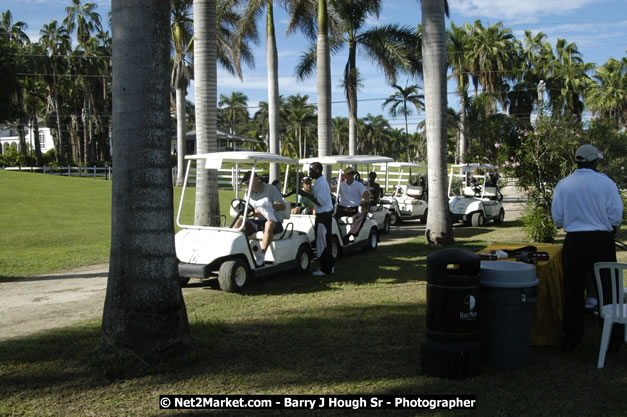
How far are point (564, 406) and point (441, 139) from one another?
9.35 m

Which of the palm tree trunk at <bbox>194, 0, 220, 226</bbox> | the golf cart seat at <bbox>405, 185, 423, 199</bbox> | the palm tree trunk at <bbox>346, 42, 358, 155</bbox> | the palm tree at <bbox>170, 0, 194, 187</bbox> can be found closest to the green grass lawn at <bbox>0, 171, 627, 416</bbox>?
the palm tree trunk at <bbox>194, 0, 220, 226</bbox>

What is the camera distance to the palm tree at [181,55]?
3253 cm

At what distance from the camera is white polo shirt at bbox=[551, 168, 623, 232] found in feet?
17.1

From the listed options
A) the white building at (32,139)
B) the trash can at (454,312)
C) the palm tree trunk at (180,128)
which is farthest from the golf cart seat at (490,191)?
the white building at (32,139)

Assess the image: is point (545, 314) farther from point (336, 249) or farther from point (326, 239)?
point (336, 249)

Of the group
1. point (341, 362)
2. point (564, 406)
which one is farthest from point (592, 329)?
point (341, 362)

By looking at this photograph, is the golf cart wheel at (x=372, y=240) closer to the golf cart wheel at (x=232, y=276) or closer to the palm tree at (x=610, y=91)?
the golf cart wheel at (x=232, y=276)

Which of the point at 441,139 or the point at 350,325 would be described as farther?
the point at 441,139

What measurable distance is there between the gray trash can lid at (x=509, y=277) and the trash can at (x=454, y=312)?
20 cm

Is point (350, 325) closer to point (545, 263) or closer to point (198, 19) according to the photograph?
point (545, 263)

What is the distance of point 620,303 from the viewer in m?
4.84

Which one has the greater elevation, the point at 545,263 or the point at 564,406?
the point at 545,263

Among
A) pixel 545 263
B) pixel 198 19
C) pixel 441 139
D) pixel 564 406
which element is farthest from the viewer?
pixel 441 139

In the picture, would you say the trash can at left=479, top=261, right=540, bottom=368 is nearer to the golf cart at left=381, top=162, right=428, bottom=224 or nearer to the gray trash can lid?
the gray trash can lid
